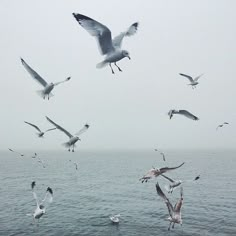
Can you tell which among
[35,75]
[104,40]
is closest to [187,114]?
[104,40]

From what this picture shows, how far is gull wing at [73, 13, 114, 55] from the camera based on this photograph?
36.9ft

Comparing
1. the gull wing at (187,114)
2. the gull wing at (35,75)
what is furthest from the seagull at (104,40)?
the gull wing at (35,75)

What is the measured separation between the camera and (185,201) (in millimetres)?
73625

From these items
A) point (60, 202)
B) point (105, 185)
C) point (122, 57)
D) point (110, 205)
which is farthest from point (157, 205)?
point (122, 57)

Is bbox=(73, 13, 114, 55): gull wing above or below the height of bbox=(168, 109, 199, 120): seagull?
above

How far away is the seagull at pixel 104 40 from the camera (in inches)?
449

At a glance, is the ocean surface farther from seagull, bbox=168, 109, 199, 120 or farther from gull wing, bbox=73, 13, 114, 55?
gull wing, bbox=73, 13, 114, 55

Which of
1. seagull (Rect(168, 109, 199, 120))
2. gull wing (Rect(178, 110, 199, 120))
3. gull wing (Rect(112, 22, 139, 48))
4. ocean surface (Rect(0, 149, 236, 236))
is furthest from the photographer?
ocean surface (Rect(0, 149, 236, 236))

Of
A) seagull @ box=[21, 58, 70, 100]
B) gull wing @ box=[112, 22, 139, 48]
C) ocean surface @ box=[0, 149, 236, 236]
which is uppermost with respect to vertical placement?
gull wing @ box=[112, 22, 139, 48]

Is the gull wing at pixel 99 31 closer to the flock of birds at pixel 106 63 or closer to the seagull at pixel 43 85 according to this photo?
the flock of birds at pixel 106 63

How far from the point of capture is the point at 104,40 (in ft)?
43.1

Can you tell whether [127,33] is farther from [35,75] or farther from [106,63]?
[35,75]

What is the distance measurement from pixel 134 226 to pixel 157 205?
17.5 metres

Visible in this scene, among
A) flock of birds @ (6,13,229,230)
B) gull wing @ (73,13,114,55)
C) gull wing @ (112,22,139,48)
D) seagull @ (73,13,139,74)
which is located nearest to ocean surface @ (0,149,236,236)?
flock of birds @ (6,13,229,230)
